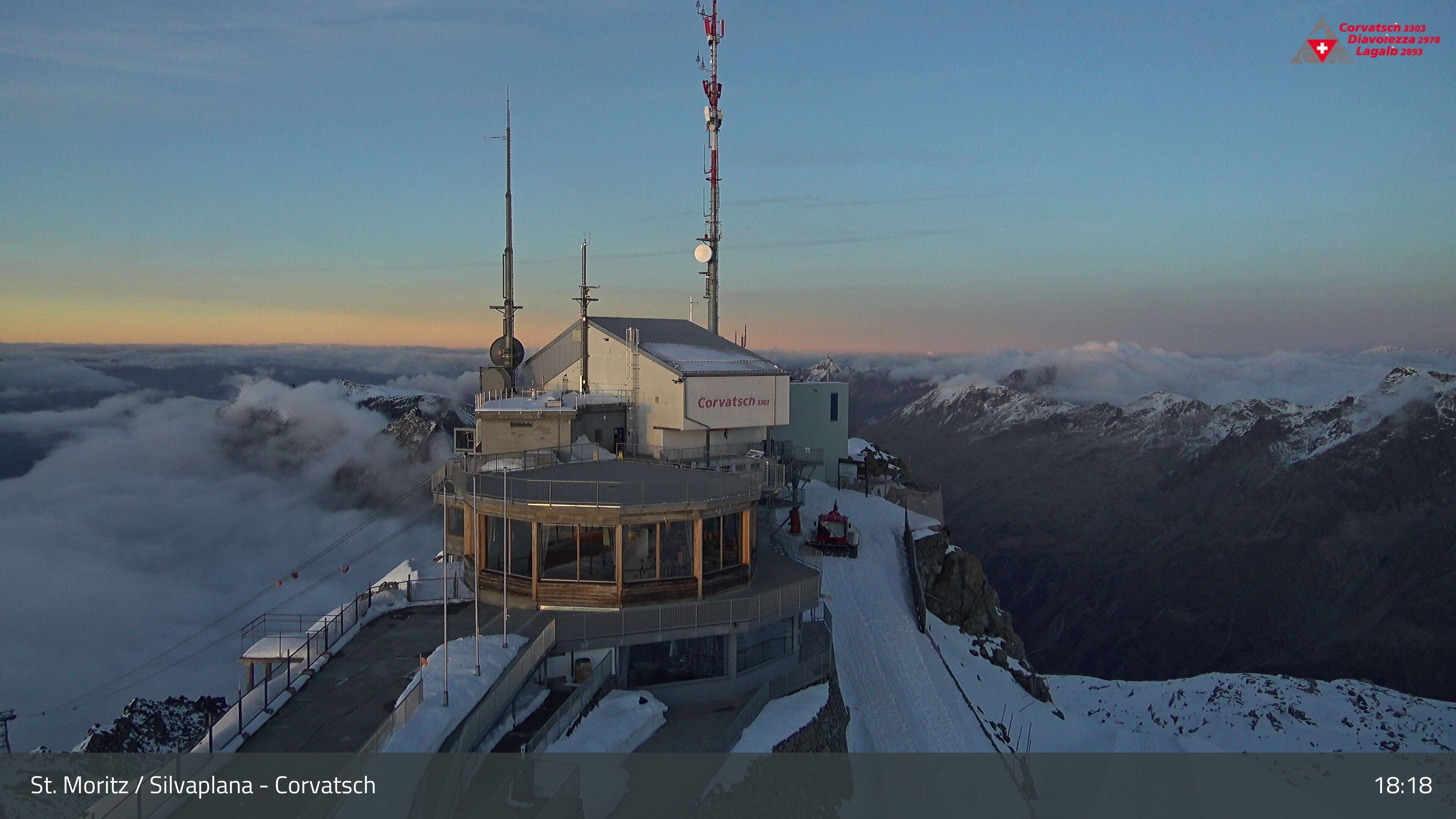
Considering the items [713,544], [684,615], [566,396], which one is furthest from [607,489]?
[566,396]

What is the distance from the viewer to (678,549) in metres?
21.2

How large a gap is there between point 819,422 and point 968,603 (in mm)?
12370

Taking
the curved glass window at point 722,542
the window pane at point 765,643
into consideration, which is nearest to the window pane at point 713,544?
the curved glass window at point 722,542

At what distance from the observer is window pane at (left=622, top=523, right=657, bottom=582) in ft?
67.5

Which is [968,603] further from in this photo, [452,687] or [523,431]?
[452,687]

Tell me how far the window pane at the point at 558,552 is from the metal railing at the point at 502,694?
6.46 feet

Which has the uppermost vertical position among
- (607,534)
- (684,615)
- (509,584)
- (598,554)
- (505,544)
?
(607,534)

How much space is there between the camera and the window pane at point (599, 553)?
20.6 metres

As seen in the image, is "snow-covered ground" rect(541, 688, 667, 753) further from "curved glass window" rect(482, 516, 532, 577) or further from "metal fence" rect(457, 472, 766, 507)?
"curved glass window" rect(482, 516, 532, 577)

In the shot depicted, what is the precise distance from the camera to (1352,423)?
430 ft

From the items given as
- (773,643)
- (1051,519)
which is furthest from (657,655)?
(1051,519)

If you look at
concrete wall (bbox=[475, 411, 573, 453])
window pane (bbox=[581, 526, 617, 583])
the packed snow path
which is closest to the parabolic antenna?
concrete wall (bbox=[475, 411, 573, 453])

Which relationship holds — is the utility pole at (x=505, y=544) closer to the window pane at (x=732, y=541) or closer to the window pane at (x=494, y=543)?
the window pane at (x=494, y=543)

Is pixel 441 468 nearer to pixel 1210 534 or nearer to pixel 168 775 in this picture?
pixel 168 775
